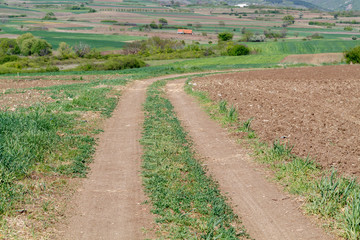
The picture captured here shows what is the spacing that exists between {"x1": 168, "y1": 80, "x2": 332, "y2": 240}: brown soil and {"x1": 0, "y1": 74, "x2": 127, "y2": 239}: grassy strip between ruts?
3832 millimetres

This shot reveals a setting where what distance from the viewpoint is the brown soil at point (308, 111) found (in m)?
13.0

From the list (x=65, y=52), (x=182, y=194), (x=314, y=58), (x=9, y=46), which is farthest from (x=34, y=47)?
(x=182, y=194)

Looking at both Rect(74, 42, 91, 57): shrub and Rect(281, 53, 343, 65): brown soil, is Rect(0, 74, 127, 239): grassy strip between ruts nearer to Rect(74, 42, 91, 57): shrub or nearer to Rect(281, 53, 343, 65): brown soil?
Rect(281, 53, 343, 65): brown soil

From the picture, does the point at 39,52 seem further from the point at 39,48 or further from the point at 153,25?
the point at 153,25

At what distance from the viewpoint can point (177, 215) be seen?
29.0 ft

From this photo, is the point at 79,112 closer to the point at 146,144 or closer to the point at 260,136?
the point at 146,144

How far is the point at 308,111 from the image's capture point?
20344 mm

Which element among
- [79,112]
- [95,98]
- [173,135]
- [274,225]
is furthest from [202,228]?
[95,98]

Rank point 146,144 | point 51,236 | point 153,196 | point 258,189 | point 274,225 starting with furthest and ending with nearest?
point 146,144 < point 258,189 < point 153,196 < point 274,225 < point 51,236

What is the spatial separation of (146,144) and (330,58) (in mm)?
74523

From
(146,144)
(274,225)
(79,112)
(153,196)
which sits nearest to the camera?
(274,225)

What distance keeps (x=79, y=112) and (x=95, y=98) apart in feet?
15.7

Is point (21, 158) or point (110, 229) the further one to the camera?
point (21, 158)

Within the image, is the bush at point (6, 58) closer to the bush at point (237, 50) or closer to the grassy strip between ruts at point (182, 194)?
the bush at point (237, 50)
